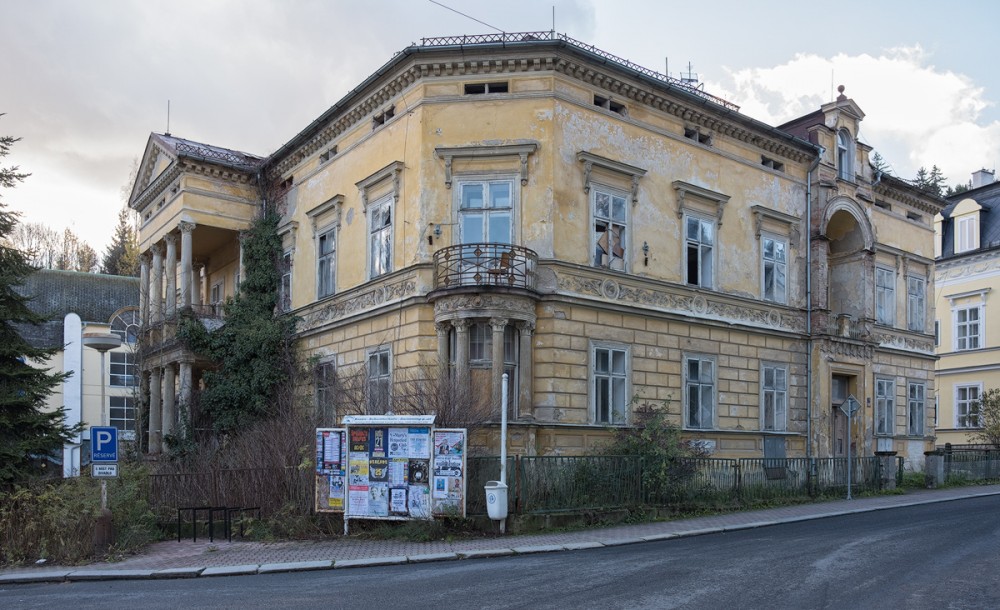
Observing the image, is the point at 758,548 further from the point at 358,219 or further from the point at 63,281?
the point at 63,281

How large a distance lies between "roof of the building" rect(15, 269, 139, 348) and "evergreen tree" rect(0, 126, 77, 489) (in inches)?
1026

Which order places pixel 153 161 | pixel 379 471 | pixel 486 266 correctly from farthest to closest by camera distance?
pixel 153 161
pixel 486 266
pixel 379 471

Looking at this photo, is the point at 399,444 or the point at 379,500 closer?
the point at 379,500

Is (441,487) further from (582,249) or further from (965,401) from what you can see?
(965,401)

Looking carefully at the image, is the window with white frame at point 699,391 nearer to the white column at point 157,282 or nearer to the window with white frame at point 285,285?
the window with white frame at point 285,285

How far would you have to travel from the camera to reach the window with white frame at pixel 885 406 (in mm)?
31766

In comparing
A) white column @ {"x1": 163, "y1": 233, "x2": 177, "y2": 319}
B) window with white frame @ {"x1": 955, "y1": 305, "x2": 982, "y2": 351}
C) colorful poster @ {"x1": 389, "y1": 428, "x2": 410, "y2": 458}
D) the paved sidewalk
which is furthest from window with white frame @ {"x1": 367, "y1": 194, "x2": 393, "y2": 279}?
window with white frame @ {"x1": 955, "y1": 305, "x2": 982, "y2": 351}

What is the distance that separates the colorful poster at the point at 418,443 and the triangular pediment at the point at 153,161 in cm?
1879

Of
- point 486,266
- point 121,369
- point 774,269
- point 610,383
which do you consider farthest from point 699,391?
point 121,369

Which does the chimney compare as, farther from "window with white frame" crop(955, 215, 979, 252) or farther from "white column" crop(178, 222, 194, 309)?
"white column" crop(178, 222, 194, 309)

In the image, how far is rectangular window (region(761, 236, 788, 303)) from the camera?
2847cm

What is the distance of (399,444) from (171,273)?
19.2 m

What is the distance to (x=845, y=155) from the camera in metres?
31.4

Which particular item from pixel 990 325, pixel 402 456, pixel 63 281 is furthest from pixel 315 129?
pixel 990 325
